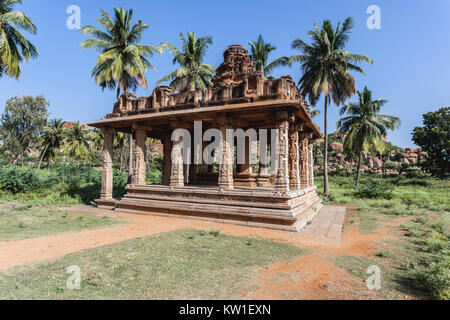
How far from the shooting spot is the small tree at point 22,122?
37.2 metres

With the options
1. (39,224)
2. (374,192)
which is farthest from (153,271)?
(374,192)

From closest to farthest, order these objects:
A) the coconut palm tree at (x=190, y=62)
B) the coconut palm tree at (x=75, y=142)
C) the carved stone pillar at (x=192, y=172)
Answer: the carved stone pillar at (x=192, y=172)
the coconut palm tree at (x=190, y=62)
the coconut palm tree at (x=75, y=142)

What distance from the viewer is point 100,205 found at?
41.3 ft

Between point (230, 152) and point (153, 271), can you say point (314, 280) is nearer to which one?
point (153, 271)

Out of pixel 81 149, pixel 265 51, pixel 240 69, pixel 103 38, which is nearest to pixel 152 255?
pixel 240 69

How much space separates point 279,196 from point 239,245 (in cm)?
289

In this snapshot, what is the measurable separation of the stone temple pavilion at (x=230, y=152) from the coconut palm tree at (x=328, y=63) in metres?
7.12

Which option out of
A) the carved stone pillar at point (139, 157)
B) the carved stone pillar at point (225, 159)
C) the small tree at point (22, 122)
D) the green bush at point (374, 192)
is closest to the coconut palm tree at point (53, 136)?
the small tree at point (22, 122)

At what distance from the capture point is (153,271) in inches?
163

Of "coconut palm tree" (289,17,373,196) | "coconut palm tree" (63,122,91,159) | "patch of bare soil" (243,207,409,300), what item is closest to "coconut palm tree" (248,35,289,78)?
"coconut palm tree" (289,17,373,196)

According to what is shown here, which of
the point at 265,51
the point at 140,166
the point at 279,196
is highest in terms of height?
the point at 265,51

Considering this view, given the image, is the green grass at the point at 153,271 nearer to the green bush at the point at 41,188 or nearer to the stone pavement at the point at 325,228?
the stone pavement at the point at 325,228

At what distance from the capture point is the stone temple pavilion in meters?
8.57
